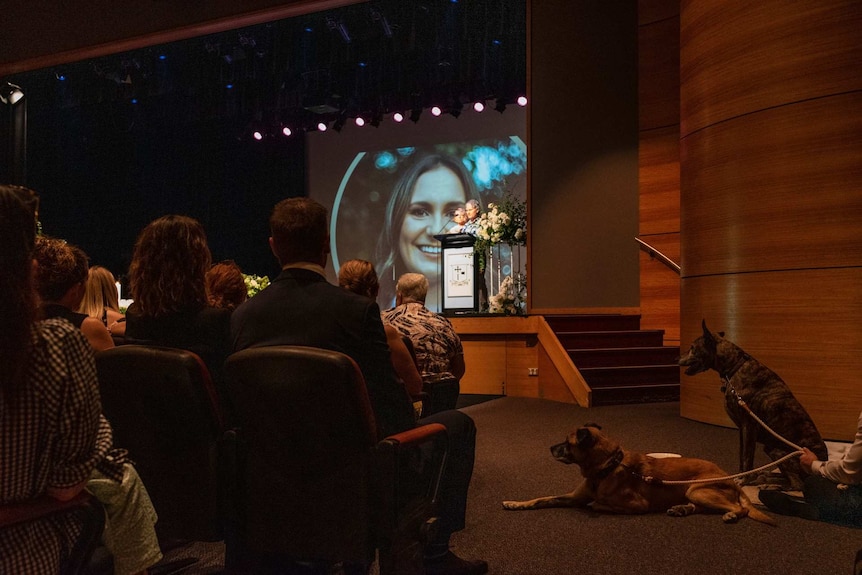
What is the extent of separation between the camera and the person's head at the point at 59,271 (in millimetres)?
2363

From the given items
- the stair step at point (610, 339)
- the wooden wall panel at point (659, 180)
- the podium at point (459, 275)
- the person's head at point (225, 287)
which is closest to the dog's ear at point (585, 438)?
the person's head at point (225, 287)

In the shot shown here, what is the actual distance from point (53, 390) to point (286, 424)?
633mm

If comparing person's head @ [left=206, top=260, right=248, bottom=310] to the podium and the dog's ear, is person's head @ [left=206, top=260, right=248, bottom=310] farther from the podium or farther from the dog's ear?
the podium

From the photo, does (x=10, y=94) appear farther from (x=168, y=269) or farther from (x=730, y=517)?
(x=730, y=517)

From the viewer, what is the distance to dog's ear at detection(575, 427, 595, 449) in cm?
322

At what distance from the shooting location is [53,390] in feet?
4.26

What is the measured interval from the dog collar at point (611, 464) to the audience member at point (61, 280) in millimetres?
2062

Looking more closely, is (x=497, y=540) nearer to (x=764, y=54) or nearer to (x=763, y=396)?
(x=763, y=396)

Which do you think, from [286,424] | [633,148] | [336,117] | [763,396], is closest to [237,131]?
[336,117]

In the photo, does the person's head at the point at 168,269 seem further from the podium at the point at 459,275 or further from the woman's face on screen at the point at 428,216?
the woman's face on screen at the point at 428,216

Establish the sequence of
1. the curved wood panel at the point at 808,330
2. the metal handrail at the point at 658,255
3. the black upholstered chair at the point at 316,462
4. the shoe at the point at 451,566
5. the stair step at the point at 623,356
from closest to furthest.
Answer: the black upholstered chair at the point at 316,462 → the shoe at the point at 451,566 → the curved wood panel at the point at 808,330 → the stair step at the point at 623,356 → the metal handrail at the point at 658,255

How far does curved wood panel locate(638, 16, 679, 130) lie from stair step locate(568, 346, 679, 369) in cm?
256

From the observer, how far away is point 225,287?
3.23 m

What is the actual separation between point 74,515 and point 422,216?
35.5 ft
